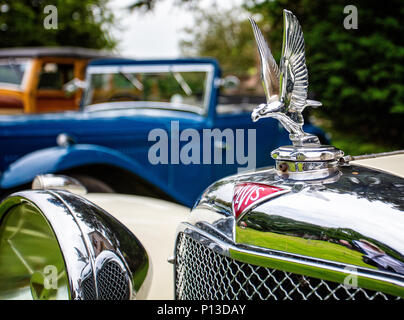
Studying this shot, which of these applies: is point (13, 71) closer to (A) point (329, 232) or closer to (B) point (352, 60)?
(B) point (352, 60)

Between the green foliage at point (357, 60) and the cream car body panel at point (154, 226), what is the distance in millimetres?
3831

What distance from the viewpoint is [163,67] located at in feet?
13.2

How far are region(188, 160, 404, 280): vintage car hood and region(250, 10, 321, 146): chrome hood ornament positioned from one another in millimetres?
163

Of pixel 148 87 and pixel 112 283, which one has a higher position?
pixel 148 87

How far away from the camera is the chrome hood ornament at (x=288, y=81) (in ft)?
3.73

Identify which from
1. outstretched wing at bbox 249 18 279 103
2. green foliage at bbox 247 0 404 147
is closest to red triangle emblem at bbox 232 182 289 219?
Answer: outstretched wing at bbox 249 18 279 103

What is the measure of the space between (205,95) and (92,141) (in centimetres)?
105

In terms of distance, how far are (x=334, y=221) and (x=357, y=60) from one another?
5661 millimetres

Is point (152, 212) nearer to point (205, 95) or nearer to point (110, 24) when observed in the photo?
point (205, 95)

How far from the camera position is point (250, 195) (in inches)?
45.7

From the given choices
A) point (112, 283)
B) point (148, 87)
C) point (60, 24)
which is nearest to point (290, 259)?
point (112, 283)

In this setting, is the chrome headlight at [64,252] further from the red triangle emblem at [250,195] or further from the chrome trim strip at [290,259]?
the red triangle emblem at [250,195]
